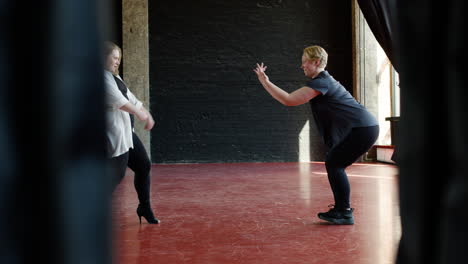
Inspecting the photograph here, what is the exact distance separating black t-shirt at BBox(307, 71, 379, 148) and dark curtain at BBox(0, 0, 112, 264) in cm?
332

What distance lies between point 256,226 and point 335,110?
3.99 feet

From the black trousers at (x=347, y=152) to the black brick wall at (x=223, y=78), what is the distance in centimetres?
720

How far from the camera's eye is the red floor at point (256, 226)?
9.53 feet

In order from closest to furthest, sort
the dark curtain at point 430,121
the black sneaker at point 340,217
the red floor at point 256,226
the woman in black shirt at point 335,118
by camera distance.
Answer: the dark curtain at point 430,121, the red floor at point 256,226, the woman in black shirt at point 335,118, the black sneaker at point 340,217

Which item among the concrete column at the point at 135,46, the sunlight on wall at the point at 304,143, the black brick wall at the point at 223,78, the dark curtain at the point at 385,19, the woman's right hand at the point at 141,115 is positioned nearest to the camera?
the dark curtain at the point at 385,19

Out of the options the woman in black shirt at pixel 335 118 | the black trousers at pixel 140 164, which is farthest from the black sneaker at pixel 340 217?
the black trousers at pixel 140 164

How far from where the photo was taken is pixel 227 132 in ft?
35.8

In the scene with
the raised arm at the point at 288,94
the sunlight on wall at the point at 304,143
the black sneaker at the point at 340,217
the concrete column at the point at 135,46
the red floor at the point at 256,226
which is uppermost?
the concrete column at the point at 135,46

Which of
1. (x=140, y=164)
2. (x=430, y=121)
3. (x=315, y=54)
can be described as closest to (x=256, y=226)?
(x=140, y=164)

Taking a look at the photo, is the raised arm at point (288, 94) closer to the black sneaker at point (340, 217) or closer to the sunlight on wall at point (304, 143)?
the black sneaker at point (340, 217)

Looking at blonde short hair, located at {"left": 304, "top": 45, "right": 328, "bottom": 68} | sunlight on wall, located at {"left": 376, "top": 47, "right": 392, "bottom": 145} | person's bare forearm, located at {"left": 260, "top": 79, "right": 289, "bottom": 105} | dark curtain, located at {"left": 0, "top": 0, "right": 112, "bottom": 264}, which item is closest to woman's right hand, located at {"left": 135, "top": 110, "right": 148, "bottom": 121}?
person's bare forearm, located at {"left": 260, "top": 79, "right": 289, "bottom": 105}

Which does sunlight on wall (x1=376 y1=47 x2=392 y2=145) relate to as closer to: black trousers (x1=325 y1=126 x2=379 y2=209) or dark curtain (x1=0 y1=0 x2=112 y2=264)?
black trousers (x1=325 y1=126 x2=379 y2=209)

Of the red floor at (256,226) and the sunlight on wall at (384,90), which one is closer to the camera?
the red floor at (256,226)

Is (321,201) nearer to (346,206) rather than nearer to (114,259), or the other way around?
(346,206)
